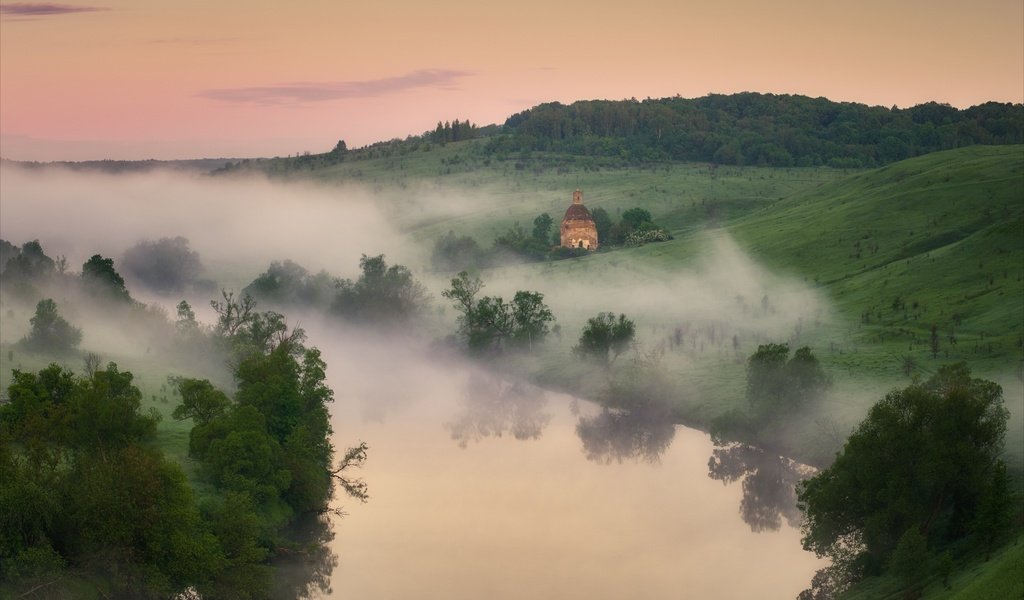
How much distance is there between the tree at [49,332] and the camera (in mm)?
103500

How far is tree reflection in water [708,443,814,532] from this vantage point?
75250 millimetres

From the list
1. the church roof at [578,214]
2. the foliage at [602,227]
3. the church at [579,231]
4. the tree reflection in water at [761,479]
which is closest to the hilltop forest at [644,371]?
the tree reflection in water at [761,479]

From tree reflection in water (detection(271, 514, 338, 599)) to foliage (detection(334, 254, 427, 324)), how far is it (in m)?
71.8

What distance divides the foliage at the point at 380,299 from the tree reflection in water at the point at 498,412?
2224cm

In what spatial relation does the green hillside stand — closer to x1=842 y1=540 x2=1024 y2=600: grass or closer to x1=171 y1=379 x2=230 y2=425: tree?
x1=842 y1=540 x2=1024 y2=600: grass

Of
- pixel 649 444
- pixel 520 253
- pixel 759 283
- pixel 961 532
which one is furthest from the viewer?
pixel 520 253

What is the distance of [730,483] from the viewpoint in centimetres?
8250

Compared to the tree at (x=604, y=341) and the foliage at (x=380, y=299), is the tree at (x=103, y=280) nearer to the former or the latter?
the foliage at (x=380, y=299)

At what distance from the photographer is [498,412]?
10800 centimetres

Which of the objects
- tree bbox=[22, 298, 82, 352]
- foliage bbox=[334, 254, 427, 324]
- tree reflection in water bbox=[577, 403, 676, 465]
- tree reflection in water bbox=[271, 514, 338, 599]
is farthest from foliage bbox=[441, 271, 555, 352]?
tree reflection in water bbox=[271, 514, 338, 599]

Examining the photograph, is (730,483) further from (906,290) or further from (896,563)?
(906,290)

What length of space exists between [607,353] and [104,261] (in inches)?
2275

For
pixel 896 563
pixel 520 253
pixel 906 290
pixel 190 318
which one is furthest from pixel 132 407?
pixel 520 253

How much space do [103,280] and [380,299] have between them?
32.4 meters
